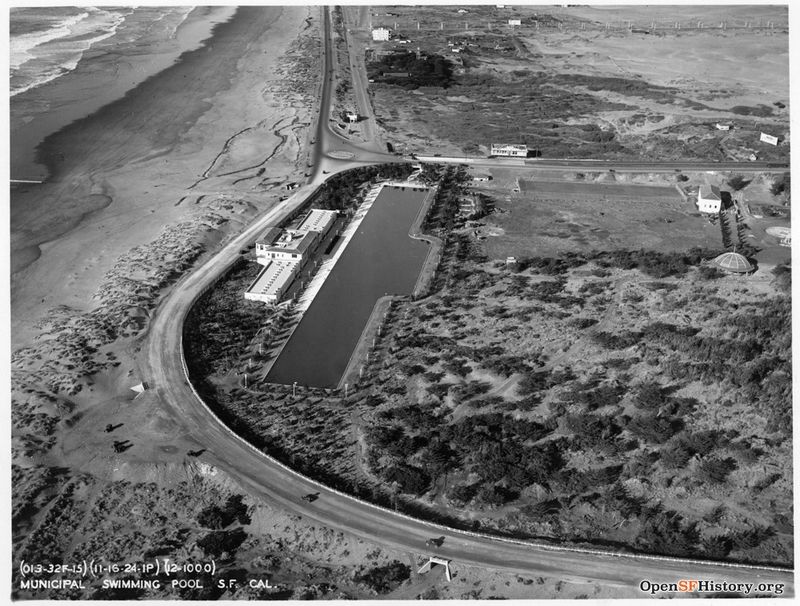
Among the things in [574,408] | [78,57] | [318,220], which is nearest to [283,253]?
[318,220]

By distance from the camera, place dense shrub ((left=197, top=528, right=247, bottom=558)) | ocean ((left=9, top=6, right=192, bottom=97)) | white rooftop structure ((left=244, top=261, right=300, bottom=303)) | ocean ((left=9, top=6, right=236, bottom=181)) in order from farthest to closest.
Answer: ocean ((left=9, top=6, right=192, bottom=97))
ocean ((left=9, top=6, right=236, bottom=181))
white rooftop structure ((left=244, top=261, right=300, bottom=303))
dense shrub ((left=197, top=528, right=247, bottom=558))

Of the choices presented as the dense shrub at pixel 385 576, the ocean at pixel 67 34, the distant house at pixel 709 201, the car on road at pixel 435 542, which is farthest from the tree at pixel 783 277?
the ocean at pixel 67 34

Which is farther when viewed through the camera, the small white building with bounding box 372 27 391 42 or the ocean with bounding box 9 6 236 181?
the small white building with bounding box 372 27 391 42

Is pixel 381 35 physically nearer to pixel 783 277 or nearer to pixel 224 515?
pixel 783 277

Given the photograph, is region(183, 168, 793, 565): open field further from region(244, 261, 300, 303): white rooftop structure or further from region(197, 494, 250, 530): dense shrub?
region(244, 261, 300, 303): white rooftop structure

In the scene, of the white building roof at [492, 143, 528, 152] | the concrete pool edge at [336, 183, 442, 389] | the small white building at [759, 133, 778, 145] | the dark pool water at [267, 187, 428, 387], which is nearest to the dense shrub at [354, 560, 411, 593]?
the concrete pool edge at [336, 183, 442, 389]

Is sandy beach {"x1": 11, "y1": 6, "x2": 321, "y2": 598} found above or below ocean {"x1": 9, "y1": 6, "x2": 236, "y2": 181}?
below

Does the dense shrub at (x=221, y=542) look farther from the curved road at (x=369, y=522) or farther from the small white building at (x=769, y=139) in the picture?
the small white building at (x=769, y=139)
